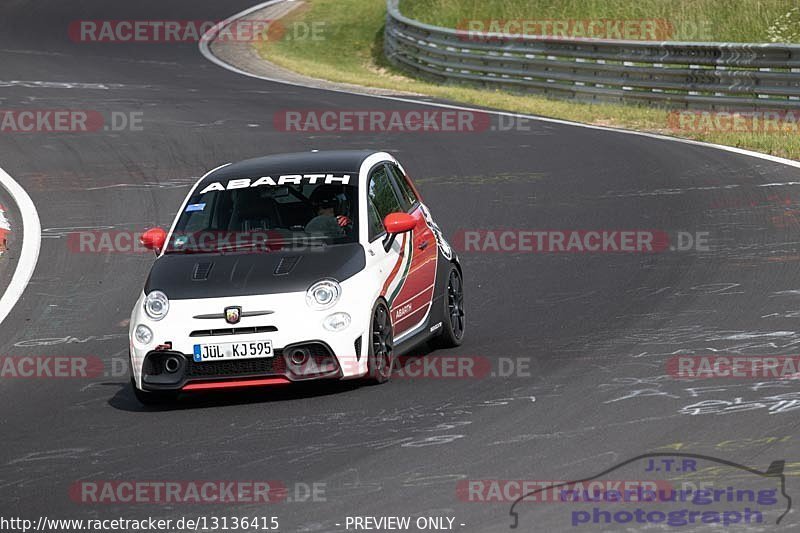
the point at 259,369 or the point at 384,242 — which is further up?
the point at 384,242

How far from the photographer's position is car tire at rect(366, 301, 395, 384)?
369 inches

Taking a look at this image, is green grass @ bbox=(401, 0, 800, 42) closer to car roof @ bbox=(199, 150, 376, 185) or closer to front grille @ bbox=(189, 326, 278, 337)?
car roof @ bbox=(199, 150, 376, 185)

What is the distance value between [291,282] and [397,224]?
3.35ft

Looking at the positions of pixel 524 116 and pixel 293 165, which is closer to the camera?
pixel 293 165

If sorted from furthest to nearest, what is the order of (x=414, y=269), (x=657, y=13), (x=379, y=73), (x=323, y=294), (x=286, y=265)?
(x=379, y=73), (x=657, y=13), (x=414, y=269), (x=286, y=265), (x=323, y=294)

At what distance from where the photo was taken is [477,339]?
11.0m

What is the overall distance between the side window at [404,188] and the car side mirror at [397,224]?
81 cm

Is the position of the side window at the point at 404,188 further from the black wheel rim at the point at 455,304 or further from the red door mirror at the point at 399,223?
the red door mirror at the point at 399,223

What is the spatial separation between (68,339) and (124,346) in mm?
612

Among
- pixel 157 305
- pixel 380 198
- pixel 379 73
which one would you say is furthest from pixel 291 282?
pixel 379 73

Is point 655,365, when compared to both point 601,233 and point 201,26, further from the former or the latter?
point 201,26

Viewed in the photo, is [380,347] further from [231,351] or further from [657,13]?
[657,13]

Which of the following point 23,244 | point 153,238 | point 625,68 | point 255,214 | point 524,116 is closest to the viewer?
point 153,238

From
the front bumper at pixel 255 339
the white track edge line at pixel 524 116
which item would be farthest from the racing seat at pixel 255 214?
the white track edge line at pixel 524 116
